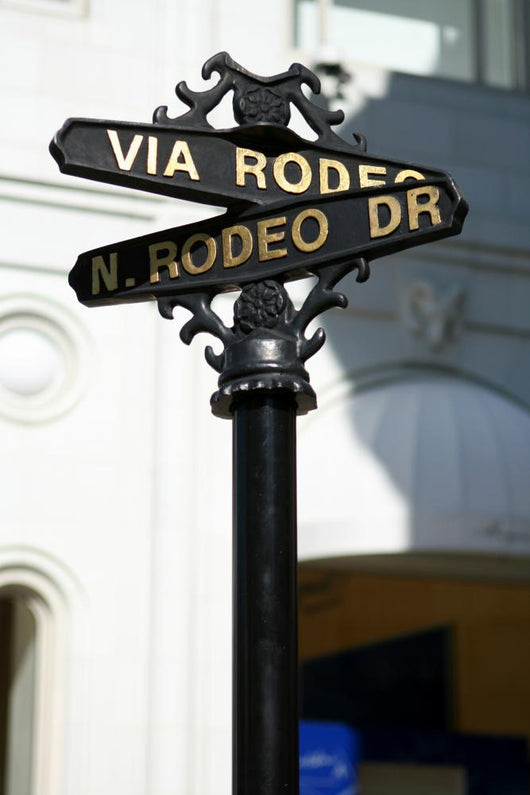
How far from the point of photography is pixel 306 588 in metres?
16.2

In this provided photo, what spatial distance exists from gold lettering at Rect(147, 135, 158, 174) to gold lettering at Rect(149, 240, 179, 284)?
0.24 m

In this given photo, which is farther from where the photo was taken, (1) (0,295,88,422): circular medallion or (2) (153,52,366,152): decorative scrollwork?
(1) (0,295,88,422): circular medallion

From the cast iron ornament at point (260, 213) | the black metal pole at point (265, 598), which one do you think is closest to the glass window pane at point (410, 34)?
the cast iron ornament at point (260, 213)

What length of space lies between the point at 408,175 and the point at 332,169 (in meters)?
0.24

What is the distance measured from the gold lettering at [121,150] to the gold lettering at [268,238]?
44 cm

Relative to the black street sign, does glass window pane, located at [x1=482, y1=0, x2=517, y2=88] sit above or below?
above

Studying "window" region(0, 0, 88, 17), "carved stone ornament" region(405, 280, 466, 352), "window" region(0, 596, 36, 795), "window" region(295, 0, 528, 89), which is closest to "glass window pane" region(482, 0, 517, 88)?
"window" region(295, 0, 528, 89)

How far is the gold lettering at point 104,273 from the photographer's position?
15.2ft

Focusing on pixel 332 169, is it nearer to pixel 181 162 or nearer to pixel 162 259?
pixel 181 162

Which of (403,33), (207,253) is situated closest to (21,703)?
(403,33)

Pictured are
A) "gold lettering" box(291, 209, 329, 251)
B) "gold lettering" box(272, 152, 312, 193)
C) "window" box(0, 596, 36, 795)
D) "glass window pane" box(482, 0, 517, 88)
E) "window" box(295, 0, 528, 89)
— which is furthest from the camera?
"glass window pane" box(482, 0, 517, 88)

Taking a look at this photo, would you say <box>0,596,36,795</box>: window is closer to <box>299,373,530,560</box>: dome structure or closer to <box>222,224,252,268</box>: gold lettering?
<box>299,373,530,560</box>: dome structure

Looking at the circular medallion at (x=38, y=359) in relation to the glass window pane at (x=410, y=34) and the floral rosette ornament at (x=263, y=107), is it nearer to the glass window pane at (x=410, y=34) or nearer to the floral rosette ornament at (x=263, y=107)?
the glass window pane at (x=410, y=34)

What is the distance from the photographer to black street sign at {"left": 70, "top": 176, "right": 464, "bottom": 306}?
4.42m
